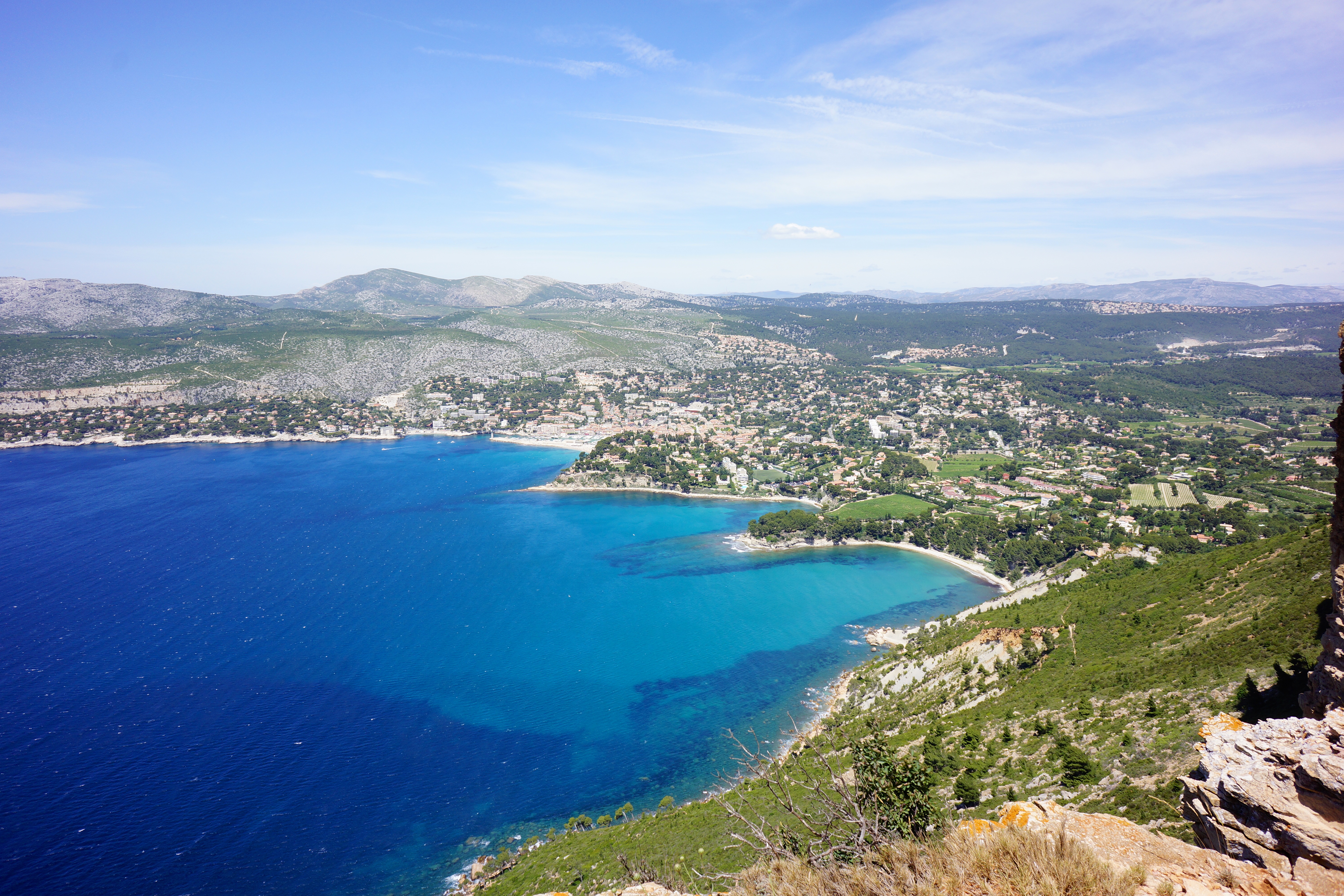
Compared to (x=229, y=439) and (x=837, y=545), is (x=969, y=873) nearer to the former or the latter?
(x=837, y=545)

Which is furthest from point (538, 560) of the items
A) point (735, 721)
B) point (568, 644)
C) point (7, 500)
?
point (7, 500)

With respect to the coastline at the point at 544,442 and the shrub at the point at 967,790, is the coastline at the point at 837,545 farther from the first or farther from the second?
the coastline at the point at 544,442

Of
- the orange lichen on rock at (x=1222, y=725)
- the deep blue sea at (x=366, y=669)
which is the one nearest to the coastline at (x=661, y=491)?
the deep blue sea at (x=366, y=669)

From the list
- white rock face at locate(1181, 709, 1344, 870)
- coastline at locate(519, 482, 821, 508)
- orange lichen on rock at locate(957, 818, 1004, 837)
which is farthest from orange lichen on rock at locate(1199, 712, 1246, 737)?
coastline at locate(519, 482, 821, 508)

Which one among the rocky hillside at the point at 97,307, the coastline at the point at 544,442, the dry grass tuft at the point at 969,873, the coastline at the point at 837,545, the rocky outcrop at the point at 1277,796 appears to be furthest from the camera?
the rocky hillside at the point at 97,307

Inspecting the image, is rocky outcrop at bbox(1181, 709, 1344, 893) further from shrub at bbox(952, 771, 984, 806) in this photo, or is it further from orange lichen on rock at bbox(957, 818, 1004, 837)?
shrub at bbox(952, 771, 984, 806)

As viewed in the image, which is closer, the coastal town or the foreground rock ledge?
the foreground rock ledge

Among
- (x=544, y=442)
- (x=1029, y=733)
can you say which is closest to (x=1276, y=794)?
(x=1029, y=733)
